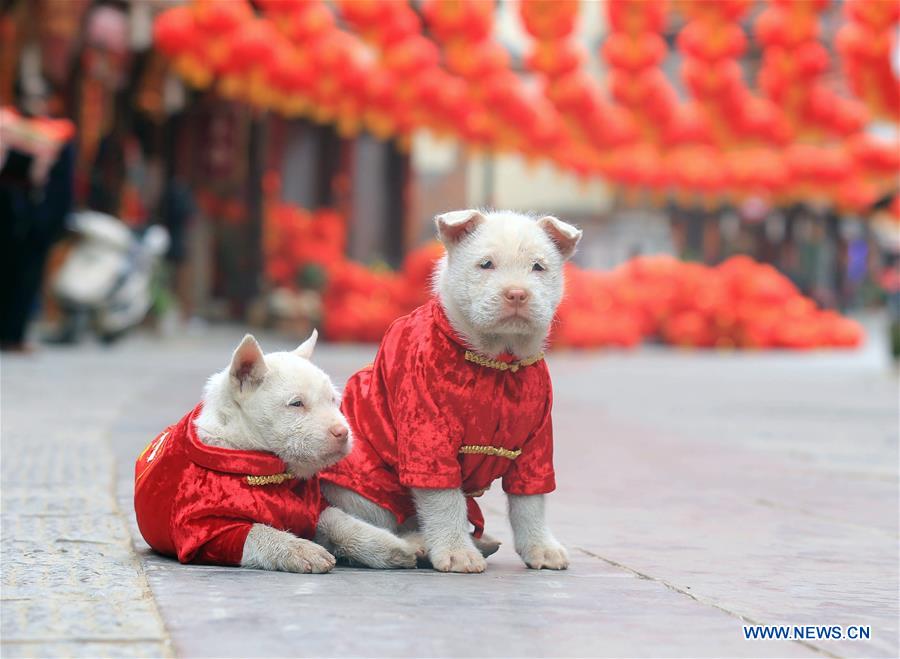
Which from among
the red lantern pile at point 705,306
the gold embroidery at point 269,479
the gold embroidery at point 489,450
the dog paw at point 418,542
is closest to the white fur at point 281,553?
the gold embroidery at point 269,479

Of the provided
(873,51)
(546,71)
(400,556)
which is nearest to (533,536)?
(400,556)

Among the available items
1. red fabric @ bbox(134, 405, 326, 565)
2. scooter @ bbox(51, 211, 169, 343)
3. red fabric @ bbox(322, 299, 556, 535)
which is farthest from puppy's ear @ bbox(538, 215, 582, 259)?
scooter @ bbox(51, 211, 169, 343)

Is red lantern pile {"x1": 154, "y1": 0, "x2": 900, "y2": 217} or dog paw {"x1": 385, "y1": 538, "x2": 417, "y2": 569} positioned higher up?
red lantern pile {"x1": 154, "y1": 0, "x2": 900, "y2": 217}

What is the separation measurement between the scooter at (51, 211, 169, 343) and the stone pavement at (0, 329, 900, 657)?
5.29 meters

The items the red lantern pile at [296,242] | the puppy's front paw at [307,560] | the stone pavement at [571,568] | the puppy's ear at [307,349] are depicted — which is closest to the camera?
the stone pavement at [571,568]

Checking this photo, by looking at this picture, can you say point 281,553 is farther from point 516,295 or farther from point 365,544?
point 516,295

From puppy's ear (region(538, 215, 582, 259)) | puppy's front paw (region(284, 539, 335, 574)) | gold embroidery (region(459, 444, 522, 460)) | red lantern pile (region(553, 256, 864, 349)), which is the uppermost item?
puppy's ear (region(538, 215, 582, 259))

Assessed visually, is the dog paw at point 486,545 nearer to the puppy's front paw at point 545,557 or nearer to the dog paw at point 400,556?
the puppy's front paw at point 545,557

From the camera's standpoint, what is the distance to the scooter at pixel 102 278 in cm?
1466

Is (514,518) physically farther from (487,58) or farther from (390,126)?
(390,126)

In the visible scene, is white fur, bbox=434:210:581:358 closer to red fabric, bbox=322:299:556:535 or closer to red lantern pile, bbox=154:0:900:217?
red fabric, bbox=322:299:556:535

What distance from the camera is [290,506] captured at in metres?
3.71

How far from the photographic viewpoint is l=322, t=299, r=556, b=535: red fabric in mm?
3699

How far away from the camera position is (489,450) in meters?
3.75
